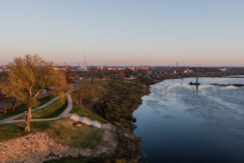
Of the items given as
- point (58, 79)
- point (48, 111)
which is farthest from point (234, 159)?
point (48, 111)

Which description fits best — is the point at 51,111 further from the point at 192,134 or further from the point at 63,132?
the point at 192,134

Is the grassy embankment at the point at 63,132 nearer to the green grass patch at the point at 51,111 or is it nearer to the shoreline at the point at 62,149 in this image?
the green grass patch at the point at 51,111

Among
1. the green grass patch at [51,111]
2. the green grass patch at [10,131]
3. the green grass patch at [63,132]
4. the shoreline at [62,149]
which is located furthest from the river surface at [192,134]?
the green grass patch at [10,131]

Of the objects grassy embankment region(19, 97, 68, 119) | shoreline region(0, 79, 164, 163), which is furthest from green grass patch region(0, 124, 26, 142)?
grassy embankment region(19, 97, 68, 119)

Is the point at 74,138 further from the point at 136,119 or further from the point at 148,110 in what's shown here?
the point at 148,110

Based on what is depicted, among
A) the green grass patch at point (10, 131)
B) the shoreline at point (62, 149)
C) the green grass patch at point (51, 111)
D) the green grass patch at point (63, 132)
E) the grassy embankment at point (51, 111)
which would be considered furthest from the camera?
the green grass patch at point (51, 111)

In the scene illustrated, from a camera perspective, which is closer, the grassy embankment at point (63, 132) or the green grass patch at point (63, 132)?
the green grass patch at point (63, 132)

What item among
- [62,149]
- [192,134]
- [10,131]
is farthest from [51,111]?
[192,134]

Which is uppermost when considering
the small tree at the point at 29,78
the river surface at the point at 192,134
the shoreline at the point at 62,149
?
the small tree at the point at 29,78
